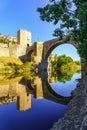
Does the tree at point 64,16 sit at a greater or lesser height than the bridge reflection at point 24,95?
greater

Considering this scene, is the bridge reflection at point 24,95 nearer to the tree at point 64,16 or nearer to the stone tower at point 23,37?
the tree at point 64,16

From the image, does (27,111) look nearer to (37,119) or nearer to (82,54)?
(37,119)

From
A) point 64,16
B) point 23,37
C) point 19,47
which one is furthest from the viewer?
point 23,37

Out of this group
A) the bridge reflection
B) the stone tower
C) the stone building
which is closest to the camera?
the bridge reflection

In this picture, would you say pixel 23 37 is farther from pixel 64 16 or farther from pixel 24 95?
pixel 64 16

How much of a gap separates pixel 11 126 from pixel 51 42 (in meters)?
70.8

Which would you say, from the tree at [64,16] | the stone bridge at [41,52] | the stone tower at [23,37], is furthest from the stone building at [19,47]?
the tree at [64,16]

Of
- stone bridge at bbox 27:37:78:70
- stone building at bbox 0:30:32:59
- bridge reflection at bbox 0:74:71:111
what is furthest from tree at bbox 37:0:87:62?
stone building at bbox 0:30:32:59

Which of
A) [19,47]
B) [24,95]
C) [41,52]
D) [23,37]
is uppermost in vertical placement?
[23,37]

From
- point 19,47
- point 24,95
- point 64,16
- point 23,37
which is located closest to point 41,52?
point 19,47

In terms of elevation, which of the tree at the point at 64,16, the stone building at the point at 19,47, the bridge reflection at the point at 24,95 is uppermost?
the stone building at the point at 19,47

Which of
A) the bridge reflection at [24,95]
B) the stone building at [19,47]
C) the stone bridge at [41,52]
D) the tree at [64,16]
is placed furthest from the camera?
the stone building at [19,47]

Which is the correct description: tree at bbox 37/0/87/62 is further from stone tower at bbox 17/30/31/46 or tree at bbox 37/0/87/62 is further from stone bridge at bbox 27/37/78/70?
stone tower at bbox 17/30/31/46

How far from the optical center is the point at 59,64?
110m
